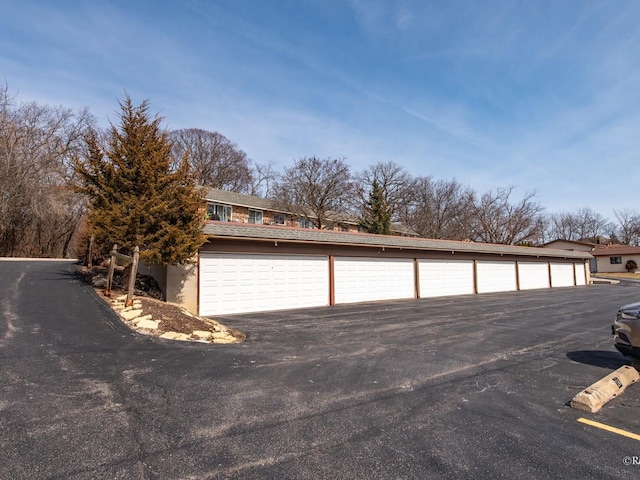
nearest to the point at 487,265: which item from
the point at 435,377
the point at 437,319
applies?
the point at 437,319

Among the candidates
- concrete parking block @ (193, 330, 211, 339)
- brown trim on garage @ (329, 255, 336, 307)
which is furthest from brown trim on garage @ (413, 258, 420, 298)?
concrete parking block @ (193, 330, 211, 339)

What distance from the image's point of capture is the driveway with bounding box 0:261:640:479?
2865 millimetres

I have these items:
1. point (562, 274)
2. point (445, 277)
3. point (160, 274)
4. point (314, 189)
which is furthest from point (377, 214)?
point (160, 274)

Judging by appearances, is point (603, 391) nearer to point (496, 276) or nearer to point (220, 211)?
point (496, 276)

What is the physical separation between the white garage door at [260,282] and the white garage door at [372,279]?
86 cm

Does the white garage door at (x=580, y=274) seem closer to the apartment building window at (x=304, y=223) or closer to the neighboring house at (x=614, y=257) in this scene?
the apartment building window at (x=304, y=223)

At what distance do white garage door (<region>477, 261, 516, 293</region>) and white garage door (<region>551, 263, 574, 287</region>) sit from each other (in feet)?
21.6

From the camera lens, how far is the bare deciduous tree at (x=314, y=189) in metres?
33.6

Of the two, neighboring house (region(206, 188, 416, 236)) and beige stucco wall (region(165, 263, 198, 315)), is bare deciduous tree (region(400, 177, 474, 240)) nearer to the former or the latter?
neighboring house (region(206, 188, 416, 236))

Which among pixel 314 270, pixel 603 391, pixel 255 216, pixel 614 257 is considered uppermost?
pixel 255 216

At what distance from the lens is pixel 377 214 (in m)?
36.4

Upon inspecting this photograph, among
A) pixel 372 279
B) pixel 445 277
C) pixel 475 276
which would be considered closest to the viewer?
pixel 372 279

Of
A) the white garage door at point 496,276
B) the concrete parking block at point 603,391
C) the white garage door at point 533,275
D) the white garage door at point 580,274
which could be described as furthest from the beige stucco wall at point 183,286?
the white garage door at point 580,274

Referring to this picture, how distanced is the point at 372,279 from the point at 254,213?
71.8 feet
